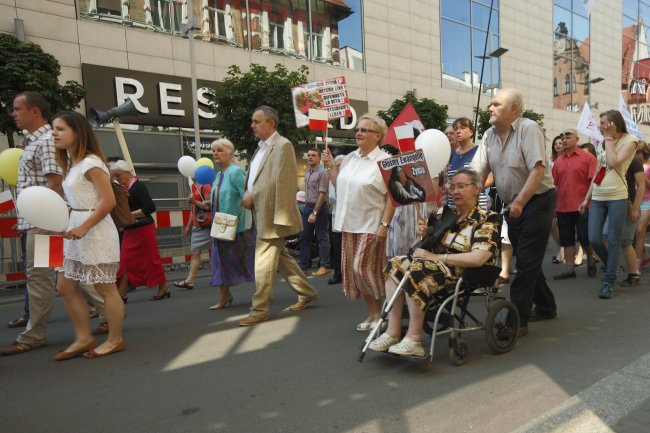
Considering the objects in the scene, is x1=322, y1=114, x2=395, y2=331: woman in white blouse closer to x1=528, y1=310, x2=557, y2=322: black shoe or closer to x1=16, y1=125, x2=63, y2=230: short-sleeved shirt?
x1=528, y1=310, x2=557, y2=322: black shoe

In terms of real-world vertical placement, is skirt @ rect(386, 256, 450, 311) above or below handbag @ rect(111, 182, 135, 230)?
below

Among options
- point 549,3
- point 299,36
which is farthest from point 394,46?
point 549,3

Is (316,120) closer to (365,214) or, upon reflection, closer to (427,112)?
(365,214)

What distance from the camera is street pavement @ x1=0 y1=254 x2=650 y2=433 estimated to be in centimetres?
254

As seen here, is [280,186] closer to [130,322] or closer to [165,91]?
[130,322]

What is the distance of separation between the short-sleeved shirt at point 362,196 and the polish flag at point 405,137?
6.4 inches

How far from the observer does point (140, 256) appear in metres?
5.79

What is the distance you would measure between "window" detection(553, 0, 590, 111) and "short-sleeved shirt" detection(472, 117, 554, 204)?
30.3m

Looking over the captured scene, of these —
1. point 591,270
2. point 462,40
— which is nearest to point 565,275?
point 591,270

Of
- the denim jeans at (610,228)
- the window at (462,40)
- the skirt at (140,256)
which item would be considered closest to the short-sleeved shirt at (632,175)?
the denim jeans at (610,228)

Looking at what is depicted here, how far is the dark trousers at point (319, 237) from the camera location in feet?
25.1

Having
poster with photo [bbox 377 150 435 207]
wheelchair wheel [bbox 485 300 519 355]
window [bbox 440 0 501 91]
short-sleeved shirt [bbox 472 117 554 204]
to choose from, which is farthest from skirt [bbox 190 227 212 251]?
window [bbox 440 0 501 91]

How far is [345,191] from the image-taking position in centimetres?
413

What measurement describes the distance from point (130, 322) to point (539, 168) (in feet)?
13.4
